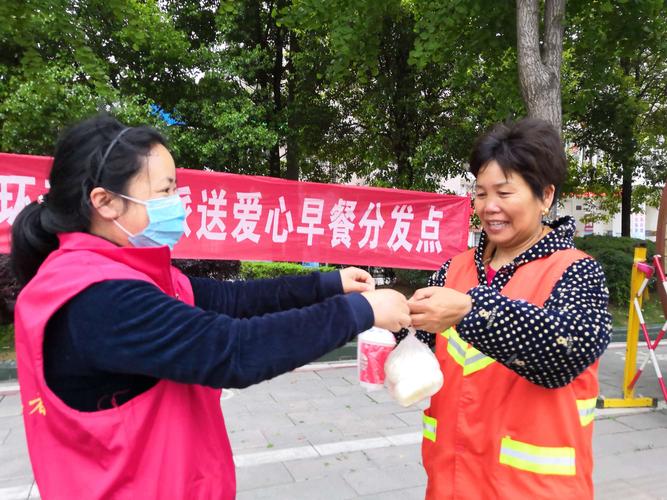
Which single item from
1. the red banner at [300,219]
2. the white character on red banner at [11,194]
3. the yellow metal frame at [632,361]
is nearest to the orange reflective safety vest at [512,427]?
the yellow metal frame at [632,361]

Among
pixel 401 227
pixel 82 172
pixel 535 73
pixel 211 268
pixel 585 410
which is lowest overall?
pixel 211 268

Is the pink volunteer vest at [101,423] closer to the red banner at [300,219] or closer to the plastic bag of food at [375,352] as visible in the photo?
the plastic bag of food at [375,352]

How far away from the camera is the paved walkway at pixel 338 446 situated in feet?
10.3

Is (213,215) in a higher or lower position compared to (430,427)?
higher

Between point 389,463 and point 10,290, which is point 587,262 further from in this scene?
point 10,290

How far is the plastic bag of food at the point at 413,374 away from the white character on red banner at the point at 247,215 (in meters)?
4.05

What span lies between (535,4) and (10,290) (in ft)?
20.8

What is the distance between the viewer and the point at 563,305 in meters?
1.31

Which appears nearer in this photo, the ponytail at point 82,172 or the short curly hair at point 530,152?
the ponytail at point 82,172

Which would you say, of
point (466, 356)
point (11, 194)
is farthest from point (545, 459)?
point (11, 194)

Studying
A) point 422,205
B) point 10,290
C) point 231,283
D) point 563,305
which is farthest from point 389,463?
point 10,290

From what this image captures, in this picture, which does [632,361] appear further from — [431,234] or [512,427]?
[512,427]

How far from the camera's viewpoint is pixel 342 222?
5672 mm

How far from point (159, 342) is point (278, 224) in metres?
4.51
